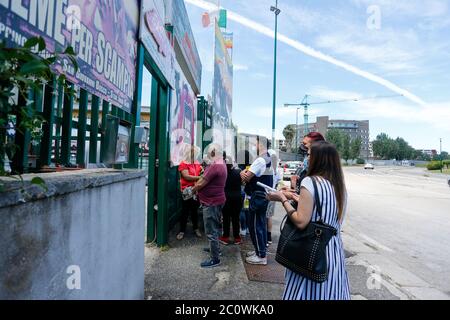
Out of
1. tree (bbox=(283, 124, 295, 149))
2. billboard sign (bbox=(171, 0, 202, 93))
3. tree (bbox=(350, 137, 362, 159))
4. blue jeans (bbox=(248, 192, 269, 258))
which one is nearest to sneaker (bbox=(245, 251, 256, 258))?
blue jeans (bbox=(248, 192, 269, 258))

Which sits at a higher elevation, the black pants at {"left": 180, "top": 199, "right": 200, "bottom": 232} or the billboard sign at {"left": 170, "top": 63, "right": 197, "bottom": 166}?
the billboard sign at {"left": 170, "top": 63, "right": 197, "bottom": 166}

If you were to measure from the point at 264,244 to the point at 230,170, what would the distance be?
56.7 inches

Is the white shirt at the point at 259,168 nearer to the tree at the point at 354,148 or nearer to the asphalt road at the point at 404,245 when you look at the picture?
the asphalt road at the point at 404,245

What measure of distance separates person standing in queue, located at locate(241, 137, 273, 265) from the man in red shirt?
452 mm

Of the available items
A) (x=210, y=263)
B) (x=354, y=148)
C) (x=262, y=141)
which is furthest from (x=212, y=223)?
(x=354, y=148)

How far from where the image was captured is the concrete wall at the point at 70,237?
1.25 m

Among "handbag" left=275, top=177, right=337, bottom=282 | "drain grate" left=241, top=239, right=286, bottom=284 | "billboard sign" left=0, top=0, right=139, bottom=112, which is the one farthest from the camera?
"drain grate" left=241, top=239, right=286, bottom=284

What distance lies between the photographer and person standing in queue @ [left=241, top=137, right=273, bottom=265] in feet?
14.7

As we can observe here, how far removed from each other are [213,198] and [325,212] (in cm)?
228

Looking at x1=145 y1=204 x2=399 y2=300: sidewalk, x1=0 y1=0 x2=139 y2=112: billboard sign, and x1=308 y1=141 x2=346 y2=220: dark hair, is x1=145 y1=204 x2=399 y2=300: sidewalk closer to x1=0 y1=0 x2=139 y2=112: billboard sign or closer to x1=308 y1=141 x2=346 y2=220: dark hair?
x1=308 y1=141 x2=346 y2=220: dark hair

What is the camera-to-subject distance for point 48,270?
1.51 m

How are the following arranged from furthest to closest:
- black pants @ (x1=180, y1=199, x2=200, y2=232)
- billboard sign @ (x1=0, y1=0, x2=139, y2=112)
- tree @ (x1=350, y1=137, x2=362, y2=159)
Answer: tree @ (x1=350, y1=137, x2=362, y2=159)
black pants @ (x1=180, y1=199, x2=200, y2=232)
billboard sign @ (x1=0, y1=0, x2=139, y2=112)

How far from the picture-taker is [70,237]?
171 centimetres
